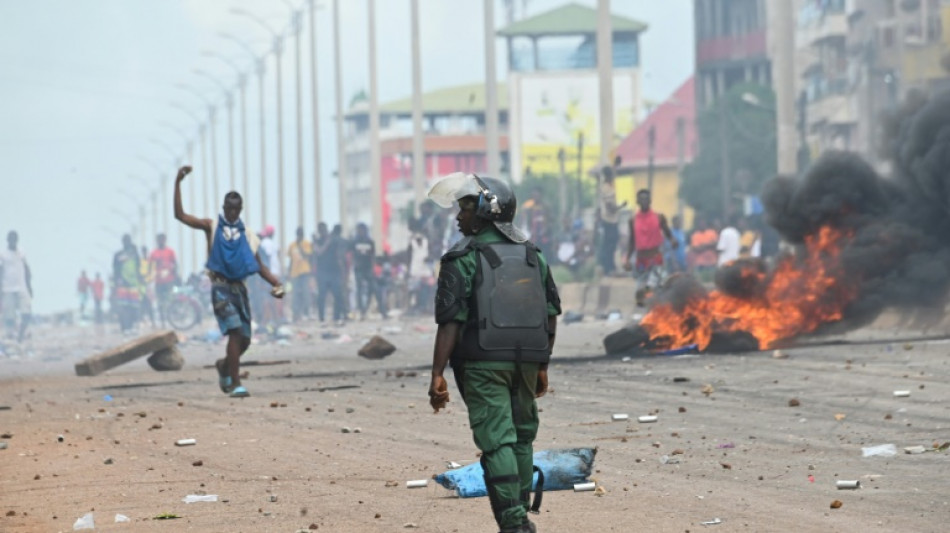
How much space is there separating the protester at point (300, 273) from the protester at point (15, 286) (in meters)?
6.36

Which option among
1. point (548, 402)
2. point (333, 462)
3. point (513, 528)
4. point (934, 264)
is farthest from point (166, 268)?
point (513, 528)

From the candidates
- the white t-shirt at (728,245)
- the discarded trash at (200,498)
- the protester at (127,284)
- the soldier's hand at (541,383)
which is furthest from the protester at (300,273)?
the soldier's hand at (541,383)

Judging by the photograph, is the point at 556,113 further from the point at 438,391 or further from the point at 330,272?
the point at 438,391

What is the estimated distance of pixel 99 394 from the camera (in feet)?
52.9

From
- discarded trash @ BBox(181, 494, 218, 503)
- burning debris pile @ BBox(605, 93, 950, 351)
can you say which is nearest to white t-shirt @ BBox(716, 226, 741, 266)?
burning debris pile @ BBox(605, 93, 950, 351)

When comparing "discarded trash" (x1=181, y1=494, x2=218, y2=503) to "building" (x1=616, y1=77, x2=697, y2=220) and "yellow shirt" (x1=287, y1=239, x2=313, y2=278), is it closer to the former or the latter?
"yellow shirt" (x1=287, y1=239, x2=313, y2=278)

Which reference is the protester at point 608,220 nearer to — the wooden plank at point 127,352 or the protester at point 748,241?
the protester at point 748,241

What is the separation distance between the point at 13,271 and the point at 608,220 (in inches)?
402

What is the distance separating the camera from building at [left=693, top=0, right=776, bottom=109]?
8381cm

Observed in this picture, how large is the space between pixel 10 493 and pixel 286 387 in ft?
22.0

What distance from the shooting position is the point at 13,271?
30094 mm

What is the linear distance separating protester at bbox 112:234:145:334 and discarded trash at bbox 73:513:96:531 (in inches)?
1175

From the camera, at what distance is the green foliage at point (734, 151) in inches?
2630

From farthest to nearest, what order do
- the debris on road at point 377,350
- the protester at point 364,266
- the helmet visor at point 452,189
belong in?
the protester at point 364,266 → the debris on road at point 377,350 → the helmet visor at point 452,189
